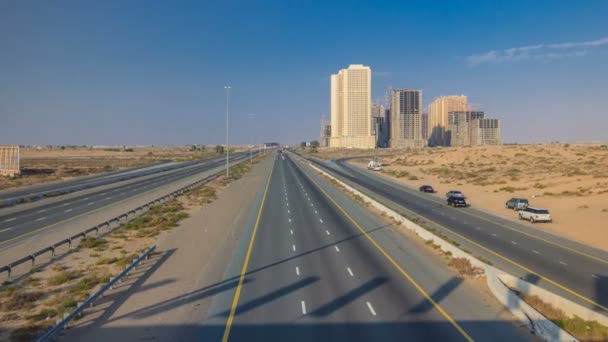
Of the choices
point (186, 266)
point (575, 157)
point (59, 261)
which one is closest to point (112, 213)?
point (59, 261)

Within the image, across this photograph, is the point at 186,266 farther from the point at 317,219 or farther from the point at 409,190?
the point at 409,190

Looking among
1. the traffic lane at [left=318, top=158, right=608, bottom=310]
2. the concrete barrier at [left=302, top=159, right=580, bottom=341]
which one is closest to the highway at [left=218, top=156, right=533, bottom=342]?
the concrete barrier at [left=302, top=159, right=580, bottom=341]

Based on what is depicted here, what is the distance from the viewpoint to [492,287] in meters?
19.4

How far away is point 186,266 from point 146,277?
2.50m

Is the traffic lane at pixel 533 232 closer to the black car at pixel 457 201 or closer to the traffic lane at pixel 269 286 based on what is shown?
the black car at pixel 457 201

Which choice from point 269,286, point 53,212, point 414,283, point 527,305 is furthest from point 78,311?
point 53,212

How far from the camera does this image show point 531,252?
89.6ft

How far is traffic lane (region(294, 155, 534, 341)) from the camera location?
15.0 metres

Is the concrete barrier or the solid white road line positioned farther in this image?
the solid white road line

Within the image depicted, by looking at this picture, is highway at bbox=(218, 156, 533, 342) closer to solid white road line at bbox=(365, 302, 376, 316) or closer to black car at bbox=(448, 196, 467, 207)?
solid white road line at bbox=(365, 302, 376, 316)

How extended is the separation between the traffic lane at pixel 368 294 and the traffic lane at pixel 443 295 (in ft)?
0.36

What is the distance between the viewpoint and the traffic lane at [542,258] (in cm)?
2004

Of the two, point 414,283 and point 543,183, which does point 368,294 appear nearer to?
point 414,283

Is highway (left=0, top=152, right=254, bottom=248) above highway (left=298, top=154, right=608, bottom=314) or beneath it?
above
